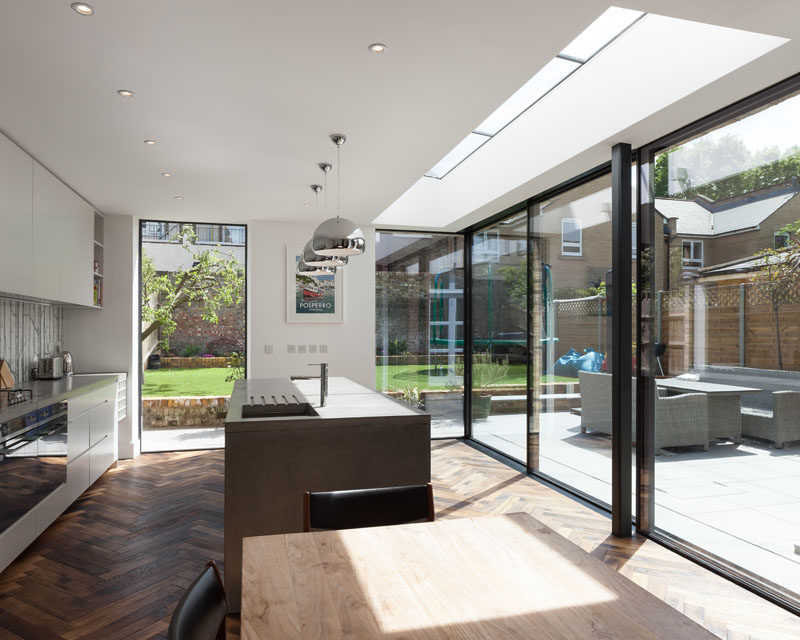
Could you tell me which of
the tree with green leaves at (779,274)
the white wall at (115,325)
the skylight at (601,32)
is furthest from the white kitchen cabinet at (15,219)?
the tree with green leaves at (779,274)

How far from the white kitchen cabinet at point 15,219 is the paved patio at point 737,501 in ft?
13.1

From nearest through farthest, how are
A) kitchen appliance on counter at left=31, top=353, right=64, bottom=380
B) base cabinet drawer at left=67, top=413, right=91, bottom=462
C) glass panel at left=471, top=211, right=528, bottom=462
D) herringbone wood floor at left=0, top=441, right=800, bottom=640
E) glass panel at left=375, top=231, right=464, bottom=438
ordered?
herringbone wood floor at left=0, top=441, right=800, bottom=640, base cabinet drawer at left=67, top=413, right=91, bottom=462, kitchen appliance on counter at left=31, top=353, right=64, bottom=380, glass panel at left=471, top=211, right=528, bottom=462, glass panel at left=375, top=231, right=464, bottom=438

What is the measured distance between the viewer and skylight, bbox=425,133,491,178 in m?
5.00

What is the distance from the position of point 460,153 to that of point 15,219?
3555 mm

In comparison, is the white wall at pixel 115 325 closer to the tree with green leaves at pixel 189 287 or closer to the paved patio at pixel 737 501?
the tree with green leaves at pixel 189 287

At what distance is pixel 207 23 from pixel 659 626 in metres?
2.43

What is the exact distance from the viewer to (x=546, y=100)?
4.04 m

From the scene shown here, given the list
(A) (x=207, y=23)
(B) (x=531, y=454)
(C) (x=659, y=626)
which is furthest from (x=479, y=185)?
(C) (x=659, y=626)

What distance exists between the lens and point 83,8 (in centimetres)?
214

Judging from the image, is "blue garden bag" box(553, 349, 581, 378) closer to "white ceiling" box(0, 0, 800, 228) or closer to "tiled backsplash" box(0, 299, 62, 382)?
"white ceiling" box(0, 0, 800, 228)

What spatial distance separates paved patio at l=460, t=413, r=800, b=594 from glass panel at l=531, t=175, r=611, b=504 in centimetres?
24

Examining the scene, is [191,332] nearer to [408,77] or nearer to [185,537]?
[185,537]

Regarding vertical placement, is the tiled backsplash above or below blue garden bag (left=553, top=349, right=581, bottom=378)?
above

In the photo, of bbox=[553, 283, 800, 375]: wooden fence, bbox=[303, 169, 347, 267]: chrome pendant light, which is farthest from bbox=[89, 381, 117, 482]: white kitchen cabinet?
bbox=[553, 283, 800, 375]: wooden fence
